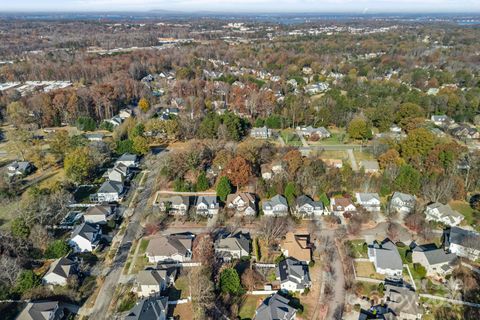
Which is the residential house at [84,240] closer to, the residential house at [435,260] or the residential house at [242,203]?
the residential house at [242,203]

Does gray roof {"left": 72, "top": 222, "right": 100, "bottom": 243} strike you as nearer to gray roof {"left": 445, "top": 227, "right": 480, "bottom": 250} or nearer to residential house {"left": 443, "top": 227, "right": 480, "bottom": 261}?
residential house {"left": 443, "top": 227, "right": 480, "bottom": 261}

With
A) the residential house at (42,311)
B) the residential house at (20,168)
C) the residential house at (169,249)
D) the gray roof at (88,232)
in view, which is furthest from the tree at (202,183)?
the residential house at (20,168)

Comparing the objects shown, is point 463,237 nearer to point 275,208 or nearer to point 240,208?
point 275,208

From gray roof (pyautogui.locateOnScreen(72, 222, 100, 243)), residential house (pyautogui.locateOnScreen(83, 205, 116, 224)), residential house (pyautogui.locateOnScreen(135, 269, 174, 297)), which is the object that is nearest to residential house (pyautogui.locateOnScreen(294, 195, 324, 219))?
residential house (pyautogui.locateOnScreen(135, 269, 174, 297))

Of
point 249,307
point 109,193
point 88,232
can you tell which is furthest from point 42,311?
point 109,193

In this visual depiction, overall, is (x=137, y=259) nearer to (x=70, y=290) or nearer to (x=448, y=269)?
(x=70, y=290)

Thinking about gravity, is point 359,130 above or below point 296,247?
above

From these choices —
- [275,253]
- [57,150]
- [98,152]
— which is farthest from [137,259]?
[57,150]
